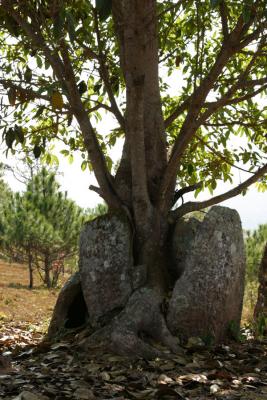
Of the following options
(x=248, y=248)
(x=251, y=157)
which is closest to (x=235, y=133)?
(x=251, y=157)

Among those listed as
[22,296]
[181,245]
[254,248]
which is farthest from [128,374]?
[254,248]

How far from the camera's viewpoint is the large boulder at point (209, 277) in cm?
524

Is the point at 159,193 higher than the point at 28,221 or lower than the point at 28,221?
lower

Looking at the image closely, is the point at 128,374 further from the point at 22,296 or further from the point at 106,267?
the point at 22,296

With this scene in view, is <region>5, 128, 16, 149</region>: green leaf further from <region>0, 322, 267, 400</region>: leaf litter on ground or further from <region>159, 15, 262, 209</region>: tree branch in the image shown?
<region>159, 15, 262, 209</region>: tree branch

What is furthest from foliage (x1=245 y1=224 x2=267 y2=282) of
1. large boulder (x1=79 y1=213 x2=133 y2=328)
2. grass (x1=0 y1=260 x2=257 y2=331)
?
large boulder (x1=79 y1=213 x2=133 y2=328)

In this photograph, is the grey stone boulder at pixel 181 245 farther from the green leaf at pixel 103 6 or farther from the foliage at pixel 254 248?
the foliage at pixel 254 248

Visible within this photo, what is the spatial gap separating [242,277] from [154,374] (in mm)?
1993

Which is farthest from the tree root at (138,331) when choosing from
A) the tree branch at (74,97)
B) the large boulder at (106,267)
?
the tree branch at (74,97)

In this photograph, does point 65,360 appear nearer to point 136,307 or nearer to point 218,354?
point 136,307

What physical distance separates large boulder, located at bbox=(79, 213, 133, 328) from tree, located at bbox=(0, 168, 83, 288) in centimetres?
1820

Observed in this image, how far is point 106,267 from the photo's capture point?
5523 mm

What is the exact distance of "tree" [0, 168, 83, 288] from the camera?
23766 mm

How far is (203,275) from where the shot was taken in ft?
17.5
